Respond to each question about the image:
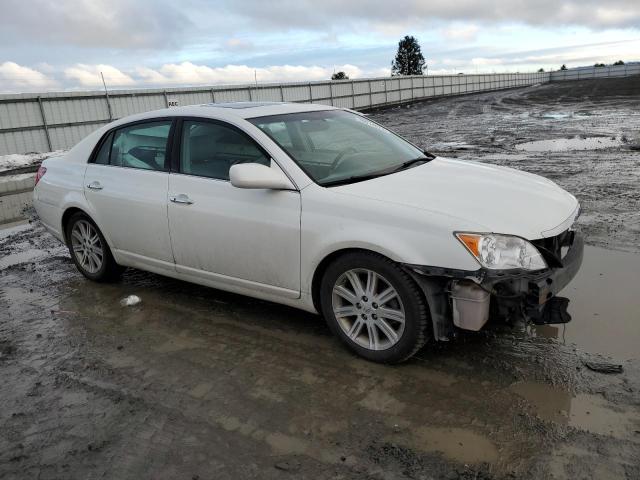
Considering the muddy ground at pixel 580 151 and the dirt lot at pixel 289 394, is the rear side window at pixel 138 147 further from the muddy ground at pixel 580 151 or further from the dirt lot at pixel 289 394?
the muddy ground at pixel 580 151

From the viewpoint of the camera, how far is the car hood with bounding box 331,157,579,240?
128 inches

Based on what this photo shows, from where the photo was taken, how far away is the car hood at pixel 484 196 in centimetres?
324

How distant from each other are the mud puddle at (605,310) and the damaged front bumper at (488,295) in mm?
609

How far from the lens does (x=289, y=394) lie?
10.7 ft

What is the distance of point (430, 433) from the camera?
9.32 feet

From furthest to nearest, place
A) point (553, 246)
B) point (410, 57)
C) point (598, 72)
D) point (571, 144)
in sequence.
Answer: point (410, 57), point (598, 72), point (571, 144), point (553, 246)

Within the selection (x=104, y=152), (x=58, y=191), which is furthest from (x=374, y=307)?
(x=58, y=191)

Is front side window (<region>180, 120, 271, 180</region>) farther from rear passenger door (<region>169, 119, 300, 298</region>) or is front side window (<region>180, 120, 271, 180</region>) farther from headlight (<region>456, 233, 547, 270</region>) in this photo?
headlight (<region>456, 233, 547, 270</region>)

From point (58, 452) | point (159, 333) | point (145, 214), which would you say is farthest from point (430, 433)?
point (145, 214)

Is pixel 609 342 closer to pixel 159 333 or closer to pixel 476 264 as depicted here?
pixel 476 264

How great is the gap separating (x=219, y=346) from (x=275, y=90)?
26206 millimetres

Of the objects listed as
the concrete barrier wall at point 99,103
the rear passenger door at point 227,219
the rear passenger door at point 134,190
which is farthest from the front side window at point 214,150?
the concrete barrier wall at point 99,103

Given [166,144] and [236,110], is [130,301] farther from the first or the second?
[236,110]

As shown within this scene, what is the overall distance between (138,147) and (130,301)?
4.44 feet
